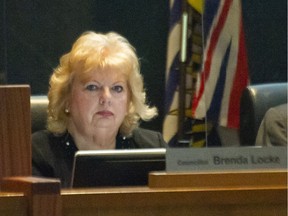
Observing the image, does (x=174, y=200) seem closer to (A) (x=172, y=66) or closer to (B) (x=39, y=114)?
(B) (x=39, y=114)

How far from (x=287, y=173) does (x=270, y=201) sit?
0.09m

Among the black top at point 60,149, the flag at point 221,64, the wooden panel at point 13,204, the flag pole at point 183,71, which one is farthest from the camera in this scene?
the flag pole at point 183,71

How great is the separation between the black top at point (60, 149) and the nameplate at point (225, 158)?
0.93 metres

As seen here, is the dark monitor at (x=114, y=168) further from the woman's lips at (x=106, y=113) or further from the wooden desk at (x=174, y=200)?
the woman's lips at (x=106, y=113)

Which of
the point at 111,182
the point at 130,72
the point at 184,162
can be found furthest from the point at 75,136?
the point at 184,162

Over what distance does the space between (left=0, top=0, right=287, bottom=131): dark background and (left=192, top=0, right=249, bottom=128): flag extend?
0.06m

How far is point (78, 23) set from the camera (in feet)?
11.6

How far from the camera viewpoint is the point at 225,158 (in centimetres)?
118

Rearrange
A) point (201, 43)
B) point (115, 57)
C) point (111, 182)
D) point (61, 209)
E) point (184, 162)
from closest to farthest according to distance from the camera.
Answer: point (61, 209) → point (184, 162) → point (111, 182) → point (115, 57) → point (201, 43)

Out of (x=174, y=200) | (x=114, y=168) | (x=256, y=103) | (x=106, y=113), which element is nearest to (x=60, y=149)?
(x=106, y=113)

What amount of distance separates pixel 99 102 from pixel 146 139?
6.9 inches

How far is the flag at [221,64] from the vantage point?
3.33 meters

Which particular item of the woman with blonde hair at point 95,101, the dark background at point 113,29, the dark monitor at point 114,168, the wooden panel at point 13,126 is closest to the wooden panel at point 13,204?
the wooden panel at point 13,126

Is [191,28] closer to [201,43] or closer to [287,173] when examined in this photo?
[201,43]
